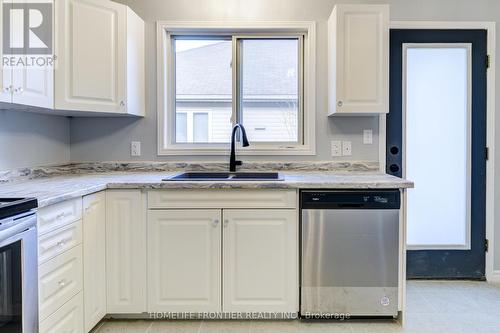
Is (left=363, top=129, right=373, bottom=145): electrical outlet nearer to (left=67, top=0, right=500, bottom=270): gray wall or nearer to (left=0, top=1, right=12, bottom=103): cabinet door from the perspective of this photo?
(left=67, top=0, right=500, bottom=270): gray wall

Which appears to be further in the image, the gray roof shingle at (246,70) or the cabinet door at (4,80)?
the gray roof shingle at (246,70)

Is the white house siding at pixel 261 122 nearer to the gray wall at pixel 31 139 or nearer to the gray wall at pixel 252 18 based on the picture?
the gray wall at pixel 252 18

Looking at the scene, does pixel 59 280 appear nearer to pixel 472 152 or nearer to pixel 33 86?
pixel 33 86

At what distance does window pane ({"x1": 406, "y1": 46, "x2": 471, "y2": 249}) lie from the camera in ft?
9.10

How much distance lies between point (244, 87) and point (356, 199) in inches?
52.3

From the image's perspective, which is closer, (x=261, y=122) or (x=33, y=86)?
(x=33, y=86)

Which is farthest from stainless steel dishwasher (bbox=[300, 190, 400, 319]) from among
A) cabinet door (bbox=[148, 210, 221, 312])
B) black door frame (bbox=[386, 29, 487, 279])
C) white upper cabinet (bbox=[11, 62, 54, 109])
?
white upper cabinet (bbox=[11, 62, 54, 109])

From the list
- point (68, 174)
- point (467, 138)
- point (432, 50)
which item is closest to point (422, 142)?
point (467, 138)

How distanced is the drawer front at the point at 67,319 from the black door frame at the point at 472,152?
2288 millimetres

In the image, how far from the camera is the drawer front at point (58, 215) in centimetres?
154

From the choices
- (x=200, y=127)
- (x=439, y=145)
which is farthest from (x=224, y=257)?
(x=439, y=145)

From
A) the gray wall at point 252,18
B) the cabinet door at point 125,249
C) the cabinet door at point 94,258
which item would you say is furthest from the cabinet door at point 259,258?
the gray wall at point 252,18

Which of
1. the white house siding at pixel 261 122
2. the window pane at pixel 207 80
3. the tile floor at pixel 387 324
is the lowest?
the tile floor at pixel 387 324

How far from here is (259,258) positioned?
2.12 m
